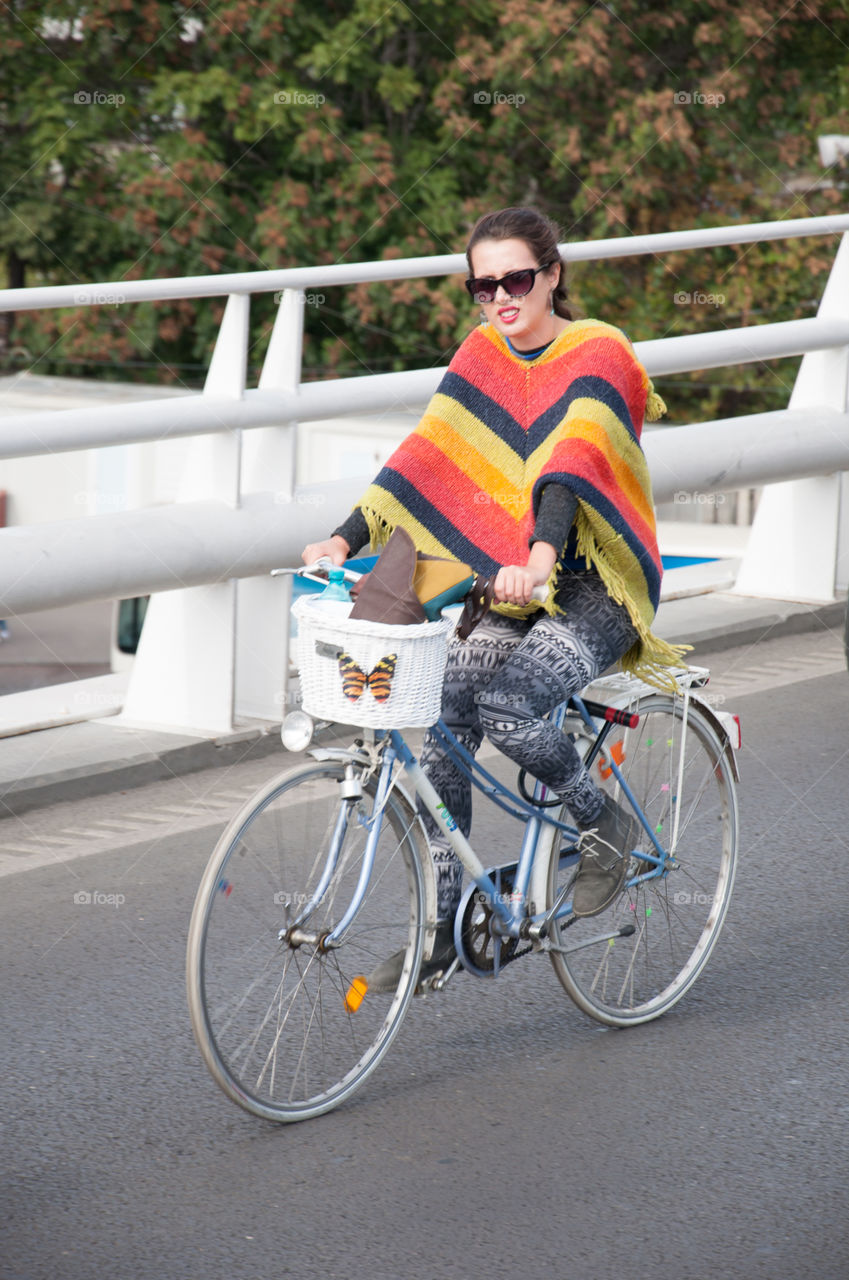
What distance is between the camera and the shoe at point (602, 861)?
406cm

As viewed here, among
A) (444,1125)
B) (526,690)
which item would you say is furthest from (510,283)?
(444,1125)

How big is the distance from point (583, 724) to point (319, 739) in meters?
0.66

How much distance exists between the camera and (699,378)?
21812 mm

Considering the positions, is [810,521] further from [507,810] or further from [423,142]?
[423,142]

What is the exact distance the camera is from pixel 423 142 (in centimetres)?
2144

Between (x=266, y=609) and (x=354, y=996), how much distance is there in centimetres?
270

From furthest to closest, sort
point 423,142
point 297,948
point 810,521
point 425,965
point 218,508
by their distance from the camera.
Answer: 1. point 423,142
2. point 810,521
3. point 218,508
4. point 425,965
5. point 297,948

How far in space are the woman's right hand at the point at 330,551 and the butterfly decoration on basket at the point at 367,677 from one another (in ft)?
1.31

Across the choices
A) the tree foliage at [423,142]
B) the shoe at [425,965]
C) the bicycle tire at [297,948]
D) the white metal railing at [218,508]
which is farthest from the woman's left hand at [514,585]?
the tree foliage at [423,142]

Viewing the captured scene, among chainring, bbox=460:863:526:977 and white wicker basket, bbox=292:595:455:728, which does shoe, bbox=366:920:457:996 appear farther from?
white wicker basket, bbox=292:595:455:728

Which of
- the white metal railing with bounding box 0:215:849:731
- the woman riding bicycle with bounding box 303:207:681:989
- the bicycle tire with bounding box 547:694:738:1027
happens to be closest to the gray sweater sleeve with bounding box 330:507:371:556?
the woman riding bicycle with bounding box 303:207:681:989

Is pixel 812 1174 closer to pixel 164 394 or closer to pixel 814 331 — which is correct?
pixel 814 331

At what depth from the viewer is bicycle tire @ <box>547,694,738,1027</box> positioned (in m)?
4.21

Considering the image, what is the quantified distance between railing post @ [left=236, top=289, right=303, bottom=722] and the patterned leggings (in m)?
2.35
